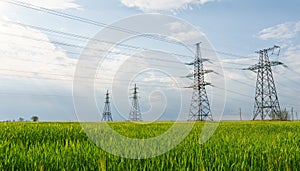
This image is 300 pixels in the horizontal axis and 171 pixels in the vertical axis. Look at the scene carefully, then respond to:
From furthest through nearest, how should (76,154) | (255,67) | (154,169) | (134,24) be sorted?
(255,67) < (134,24) < (76,154) < (154,169)

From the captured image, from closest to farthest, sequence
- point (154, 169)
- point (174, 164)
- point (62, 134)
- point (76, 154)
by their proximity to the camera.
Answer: point (154, 169), point (174, 164), point (76, 154), point (62, 134)

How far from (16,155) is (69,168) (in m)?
1.18

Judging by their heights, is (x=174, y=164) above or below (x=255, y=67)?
below

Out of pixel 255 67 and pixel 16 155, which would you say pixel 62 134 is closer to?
pixel 16 155

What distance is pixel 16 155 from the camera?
14.4 feet

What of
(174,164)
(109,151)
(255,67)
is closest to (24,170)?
(109,151)

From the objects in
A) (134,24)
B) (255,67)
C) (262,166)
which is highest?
(255,67)

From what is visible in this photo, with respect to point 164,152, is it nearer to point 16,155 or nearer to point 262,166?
point 262,166

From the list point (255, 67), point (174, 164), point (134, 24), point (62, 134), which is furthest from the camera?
point (255, 67)

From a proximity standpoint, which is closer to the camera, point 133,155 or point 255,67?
point 133,155

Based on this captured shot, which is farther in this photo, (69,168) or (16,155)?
(16,155)

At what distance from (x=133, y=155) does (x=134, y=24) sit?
88.1 inches

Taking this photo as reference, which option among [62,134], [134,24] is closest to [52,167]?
[134,24]

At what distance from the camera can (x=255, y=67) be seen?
6050 cm
